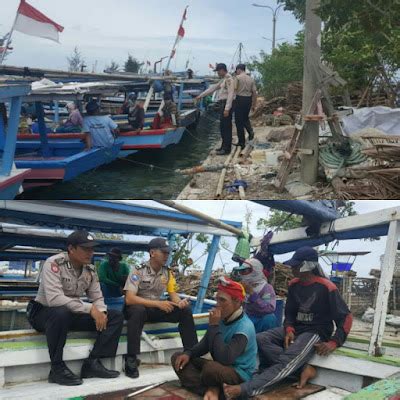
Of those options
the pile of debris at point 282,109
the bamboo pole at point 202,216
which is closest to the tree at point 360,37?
the bamboo pole at point 202,216

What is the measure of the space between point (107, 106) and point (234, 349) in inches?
741

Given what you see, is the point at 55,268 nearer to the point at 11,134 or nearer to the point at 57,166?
the point at 11,134

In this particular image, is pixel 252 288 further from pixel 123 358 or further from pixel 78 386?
pixel 78 386

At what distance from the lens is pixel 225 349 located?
3357 millimetres

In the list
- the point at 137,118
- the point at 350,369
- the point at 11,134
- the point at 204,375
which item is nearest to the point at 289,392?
the point at 350,369

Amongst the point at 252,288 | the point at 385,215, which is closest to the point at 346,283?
the point at 252,288

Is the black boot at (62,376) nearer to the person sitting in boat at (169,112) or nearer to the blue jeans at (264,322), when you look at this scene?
the blue jeans at (264,322)

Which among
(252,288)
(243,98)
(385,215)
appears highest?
(243,98)

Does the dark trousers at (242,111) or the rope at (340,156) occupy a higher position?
the dark trousers at (242,111)

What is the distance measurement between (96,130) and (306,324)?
8.65 meters

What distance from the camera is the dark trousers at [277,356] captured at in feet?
11.9

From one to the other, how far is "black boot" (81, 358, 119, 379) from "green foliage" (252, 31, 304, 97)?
66.0ft

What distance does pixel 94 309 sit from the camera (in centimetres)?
378

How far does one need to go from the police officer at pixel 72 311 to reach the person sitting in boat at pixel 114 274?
1999mm
